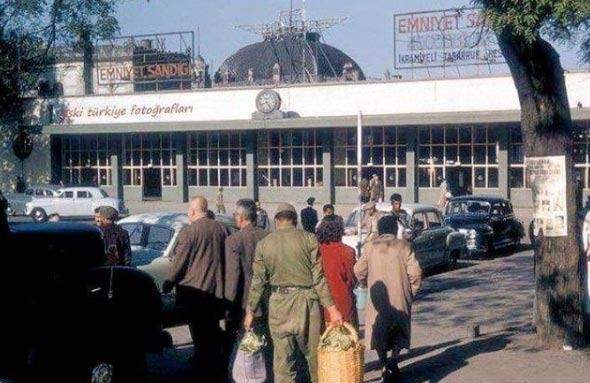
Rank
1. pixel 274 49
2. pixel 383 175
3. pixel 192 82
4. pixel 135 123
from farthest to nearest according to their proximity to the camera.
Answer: pixel 274 49 < pixel 192 82 < pixel 135 123 < pixel 383 175

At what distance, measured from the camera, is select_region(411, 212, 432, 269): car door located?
1975 cm

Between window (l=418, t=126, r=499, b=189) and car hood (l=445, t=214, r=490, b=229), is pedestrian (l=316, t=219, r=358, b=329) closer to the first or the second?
car hood (l=445, t=214, r=490, b=229)

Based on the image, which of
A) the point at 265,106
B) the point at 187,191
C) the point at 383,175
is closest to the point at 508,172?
the point at 383,175

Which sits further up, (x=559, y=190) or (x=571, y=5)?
(x=571, y=5)

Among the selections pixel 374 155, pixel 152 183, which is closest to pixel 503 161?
pixel 374 155

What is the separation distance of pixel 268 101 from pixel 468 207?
20695 millimetres

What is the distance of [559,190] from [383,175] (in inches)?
1344

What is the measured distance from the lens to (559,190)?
1080 cm

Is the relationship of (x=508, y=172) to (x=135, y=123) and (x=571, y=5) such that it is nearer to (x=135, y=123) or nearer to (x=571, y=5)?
(x=135, y=123)

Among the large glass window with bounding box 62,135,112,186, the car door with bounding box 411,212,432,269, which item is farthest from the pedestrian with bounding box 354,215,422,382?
the large glass window with bounding box 62,135,112,186

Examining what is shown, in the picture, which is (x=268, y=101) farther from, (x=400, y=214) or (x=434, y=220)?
(x=400, y=214)

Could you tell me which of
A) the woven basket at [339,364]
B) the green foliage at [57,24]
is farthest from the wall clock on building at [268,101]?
the woven basket at [339,364]

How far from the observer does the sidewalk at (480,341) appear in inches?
394

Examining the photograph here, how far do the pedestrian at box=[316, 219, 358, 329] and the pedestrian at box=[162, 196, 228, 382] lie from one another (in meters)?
1.21
